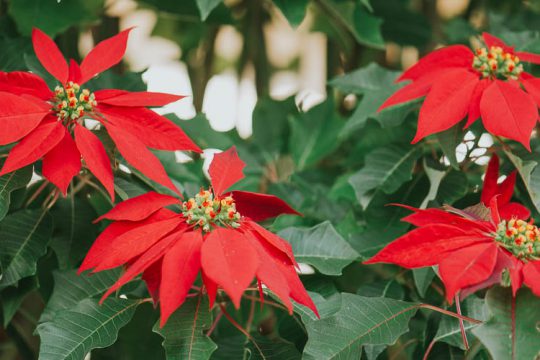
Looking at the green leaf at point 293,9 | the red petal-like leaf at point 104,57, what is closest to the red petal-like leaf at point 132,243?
the red petal-like leaf at point 104,57

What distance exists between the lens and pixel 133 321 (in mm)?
1020

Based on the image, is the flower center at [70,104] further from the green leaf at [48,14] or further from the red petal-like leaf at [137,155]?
the green leaf at [48,14]

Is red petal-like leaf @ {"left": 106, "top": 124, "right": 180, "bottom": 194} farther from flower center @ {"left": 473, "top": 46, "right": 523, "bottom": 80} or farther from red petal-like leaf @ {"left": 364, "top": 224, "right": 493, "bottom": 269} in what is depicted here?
flower center @ {"left": 473, "top": 46, "right": 523, "bottom": 80}

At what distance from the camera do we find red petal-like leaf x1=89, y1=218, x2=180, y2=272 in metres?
0.70

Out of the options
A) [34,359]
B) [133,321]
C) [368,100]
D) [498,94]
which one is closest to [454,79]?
[498,94]

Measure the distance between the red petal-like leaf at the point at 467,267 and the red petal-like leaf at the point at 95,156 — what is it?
0.31 meters

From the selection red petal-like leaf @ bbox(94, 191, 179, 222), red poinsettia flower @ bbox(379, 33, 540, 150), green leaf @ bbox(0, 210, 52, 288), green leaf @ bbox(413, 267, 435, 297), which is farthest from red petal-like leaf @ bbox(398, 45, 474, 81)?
green leaf @ bbox(0, 210, 52, 288)

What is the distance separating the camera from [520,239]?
0.72 metres

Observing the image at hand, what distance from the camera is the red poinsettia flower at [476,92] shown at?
79cm

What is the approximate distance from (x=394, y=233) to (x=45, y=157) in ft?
1.44

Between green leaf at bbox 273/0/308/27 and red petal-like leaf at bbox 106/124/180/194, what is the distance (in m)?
0.37

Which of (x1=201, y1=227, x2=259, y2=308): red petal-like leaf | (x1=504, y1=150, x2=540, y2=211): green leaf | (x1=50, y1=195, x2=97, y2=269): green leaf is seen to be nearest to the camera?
(x1=201, y1=227, x2=259, y2=308): red petal-like leaf

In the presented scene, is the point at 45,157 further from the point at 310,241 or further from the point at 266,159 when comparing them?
the point at 266,159

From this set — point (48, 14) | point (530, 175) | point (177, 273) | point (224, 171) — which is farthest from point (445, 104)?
point (48, 14)
